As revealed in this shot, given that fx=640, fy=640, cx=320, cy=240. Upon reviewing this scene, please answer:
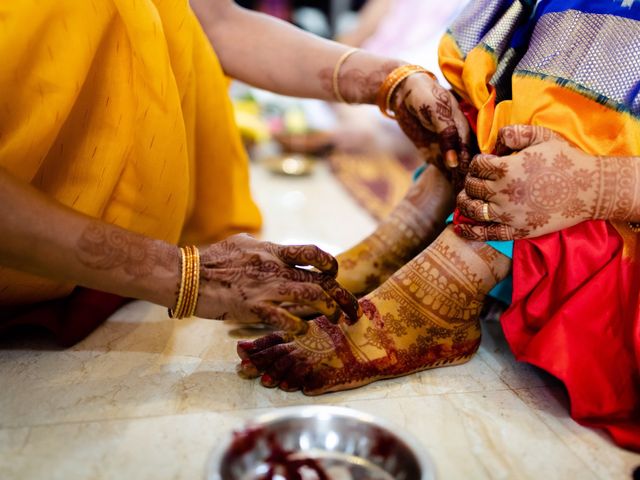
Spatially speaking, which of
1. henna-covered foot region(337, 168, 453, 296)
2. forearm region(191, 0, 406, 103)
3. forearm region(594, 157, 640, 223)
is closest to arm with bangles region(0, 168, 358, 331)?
henna-covered foot region(337, 168, 453, 296)

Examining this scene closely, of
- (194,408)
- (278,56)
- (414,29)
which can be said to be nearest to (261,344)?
(194,408)

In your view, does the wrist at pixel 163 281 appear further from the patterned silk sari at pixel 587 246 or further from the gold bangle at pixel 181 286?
the patterned silk sari at pixel 587 246

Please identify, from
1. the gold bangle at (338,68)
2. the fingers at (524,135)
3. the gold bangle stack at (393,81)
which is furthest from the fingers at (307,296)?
the gold bangle at (338,68)

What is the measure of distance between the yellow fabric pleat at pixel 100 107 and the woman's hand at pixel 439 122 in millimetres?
459

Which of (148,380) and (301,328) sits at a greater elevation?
(301,328)

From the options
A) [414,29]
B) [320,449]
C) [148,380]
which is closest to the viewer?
[320,449]

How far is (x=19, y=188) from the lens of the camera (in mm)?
875

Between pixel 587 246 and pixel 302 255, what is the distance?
0.47 metres

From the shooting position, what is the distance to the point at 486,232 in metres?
1.07

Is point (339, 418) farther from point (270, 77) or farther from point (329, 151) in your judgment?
point (329, 151)

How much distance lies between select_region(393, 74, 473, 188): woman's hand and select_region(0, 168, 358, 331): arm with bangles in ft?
A: 1.23

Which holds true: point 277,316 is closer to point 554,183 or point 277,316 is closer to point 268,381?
point 268,381

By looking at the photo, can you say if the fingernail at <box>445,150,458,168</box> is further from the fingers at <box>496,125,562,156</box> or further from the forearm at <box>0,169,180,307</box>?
the forearm at <box>0,169,180,307</box>

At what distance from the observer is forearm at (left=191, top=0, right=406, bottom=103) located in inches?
58.0
